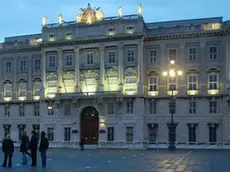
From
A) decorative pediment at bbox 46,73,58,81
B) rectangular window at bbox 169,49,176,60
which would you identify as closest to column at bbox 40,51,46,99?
decorative pediment at bbox 46,73,58,81

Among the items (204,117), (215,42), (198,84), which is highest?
(215,42)

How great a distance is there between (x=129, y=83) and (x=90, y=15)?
13450mm

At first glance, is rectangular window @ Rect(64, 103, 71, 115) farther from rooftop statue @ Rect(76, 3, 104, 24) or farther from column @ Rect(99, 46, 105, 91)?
rooftop statue @ Rect(76, 3, 104, 24)

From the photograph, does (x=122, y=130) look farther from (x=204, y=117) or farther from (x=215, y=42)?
(x=215, y=42)

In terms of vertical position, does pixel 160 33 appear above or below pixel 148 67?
above

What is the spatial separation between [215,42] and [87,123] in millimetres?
23219

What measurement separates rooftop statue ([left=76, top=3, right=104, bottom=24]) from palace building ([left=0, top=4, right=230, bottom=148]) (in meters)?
0.17

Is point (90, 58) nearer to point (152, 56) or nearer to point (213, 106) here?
point (152, 56)

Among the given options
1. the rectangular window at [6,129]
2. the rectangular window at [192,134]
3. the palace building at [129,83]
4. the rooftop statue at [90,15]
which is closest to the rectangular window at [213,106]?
the palace building at [129,83]

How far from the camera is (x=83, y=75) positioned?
6988 cm

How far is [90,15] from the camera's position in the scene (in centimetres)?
7150

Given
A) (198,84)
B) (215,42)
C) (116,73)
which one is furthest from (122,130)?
(215,42)

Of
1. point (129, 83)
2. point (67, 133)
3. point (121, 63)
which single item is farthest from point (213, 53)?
point (67, 133)

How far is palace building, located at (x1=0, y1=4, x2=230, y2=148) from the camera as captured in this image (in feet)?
211
